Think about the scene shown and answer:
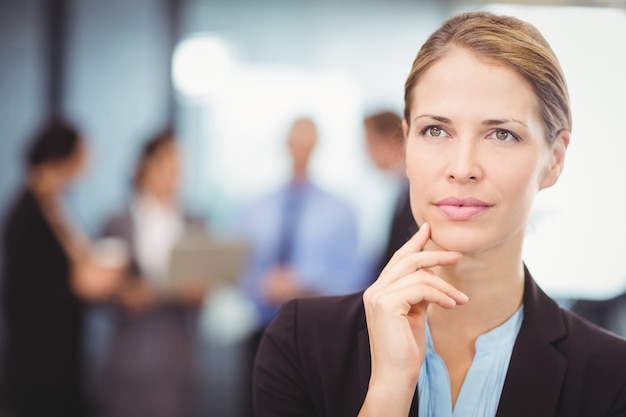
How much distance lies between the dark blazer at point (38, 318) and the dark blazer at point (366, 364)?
2.29 metres

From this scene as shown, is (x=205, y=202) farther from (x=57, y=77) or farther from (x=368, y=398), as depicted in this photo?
(x=368, y=398)

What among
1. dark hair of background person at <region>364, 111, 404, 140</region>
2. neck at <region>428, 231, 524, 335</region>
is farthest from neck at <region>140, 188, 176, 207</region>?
neck at <region>428, 231, 524, 335</region>

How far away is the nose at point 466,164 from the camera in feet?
3.55

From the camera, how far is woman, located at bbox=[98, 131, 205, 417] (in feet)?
11.5

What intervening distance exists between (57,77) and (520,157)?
4230mm

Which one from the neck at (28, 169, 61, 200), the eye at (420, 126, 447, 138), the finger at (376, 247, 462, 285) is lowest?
the neck at (28, 169, 61, 200)

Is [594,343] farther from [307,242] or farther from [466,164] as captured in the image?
[307,242]

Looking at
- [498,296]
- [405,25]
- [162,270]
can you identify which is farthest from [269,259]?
[498,296]

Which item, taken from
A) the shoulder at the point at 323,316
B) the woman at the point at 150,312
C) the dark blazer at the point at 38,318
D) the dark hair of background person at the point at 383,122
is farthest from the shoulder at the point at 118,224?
the shoulder at the point at 323,316

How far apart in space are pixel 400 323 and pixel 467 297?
12 cm

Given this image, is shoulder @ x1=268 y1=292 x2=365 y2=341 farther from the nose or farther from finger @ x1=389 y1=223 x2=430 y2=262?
the nose

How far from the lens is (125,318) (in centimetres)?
352

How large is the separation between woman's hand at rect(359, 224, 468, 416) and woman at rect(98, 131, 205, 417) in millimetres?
2400

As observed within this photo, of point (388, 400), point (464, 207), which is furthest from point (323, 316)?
point (464, 207)
